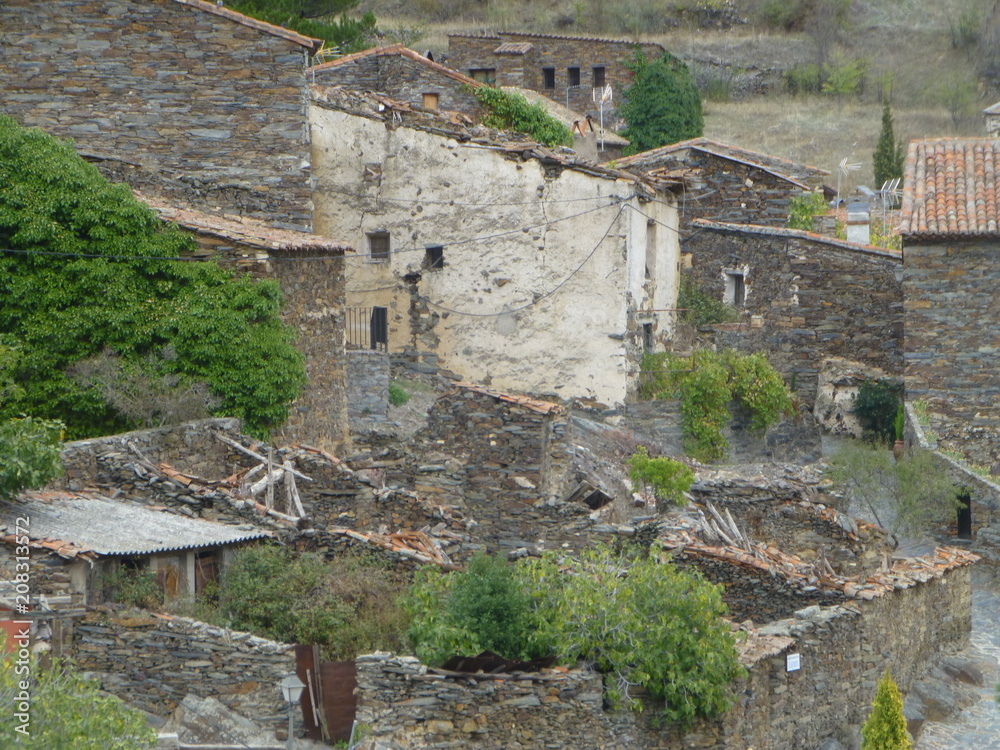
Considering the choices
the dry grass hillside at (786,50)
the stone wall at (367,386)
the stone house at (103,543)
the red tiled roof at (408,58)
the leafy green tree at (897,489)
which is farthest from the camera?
the dry grass hillside at (786,50)

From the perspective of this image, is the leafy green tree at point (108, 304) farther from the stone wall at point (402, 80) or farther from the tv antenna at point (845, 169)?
the tv antenna at point (845, 169)

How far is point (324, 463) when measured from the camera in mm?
16484

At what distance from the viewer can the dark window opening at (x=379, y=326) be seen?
24.7 m

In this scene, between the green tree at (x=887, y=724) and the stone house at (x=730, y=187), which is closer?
the green tree at (x=887, y=724)

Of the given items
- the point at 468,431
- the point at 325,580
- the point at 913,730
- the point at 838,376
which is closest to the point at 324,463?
the point at 468,431

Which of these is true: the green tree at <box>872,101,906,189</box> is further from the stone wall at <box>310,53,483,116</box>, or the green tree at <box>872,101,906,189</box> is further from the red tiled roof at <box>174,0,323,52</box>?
the red tiled roof at <box>174,0,323,52</box>

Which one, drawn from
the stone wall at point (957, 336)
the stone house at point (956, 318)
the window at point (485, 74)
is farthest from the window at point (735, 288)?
the window at point (485, 74)

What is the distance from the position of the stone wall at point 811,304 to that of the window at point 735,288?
11 cm

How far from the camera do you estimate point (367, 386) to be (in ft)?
71.1

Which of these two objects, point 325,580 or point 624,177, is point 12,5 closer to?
point 624,177

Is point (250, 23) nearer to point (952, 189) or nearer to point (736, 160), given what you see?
point (952, 189)

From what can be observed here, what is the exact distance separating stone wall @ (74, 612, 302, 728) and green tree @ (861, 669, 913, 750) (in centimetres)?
520

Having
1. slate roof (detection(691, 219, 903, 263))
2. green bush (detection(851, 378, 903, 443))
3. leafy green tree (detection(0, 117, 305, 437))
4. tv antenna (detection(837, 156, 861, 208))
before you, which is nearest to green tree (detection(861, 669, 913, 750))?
leafy green tree (detection(0, 117, 305, 437))

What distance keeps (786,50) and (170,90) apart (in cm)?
3743
